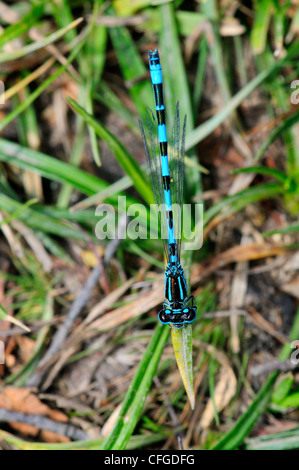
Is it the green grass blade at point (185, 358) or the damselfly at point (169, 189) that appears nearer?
the green grass blade at point (185, 358)

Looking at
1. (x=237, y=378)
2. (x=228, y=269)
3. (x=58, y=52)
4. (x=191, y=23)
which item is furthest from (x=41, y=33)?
(x=237, y=378)

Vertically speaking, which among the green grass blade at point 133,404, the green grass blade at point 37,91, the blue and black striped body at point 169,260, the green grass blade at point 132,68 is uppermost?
the green grass blade at point 132,68

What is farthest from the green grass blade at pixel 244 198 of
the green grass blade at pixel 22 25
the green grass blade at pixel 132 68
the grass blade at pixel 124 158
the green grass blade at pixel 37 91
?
the green grass blade at pixel 22 25

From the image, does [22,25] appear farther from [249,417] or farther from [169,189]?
[249,417]

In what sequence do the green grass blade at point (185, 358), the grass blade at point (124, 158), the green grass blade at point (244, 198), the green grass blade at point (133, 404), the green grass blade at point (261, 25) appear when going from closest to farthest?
the green grass blade at point (185, 358), the green grass blade at point (133, 404), the grass blade at point (124, 158), the green grass blade at point (244, 198), the green grass blade at point (261, 25)

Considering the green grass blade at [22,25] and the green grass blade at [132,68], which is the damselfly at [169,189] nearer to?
the green grass blade at [132,68]

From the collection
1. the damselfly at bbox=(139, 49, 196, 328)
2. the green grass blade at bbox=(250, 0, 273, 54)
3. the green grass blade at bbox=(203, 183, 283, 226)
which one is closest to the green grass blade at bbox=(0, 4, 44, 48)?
the damselfly at bbox=(139, 49, 196, 328)
